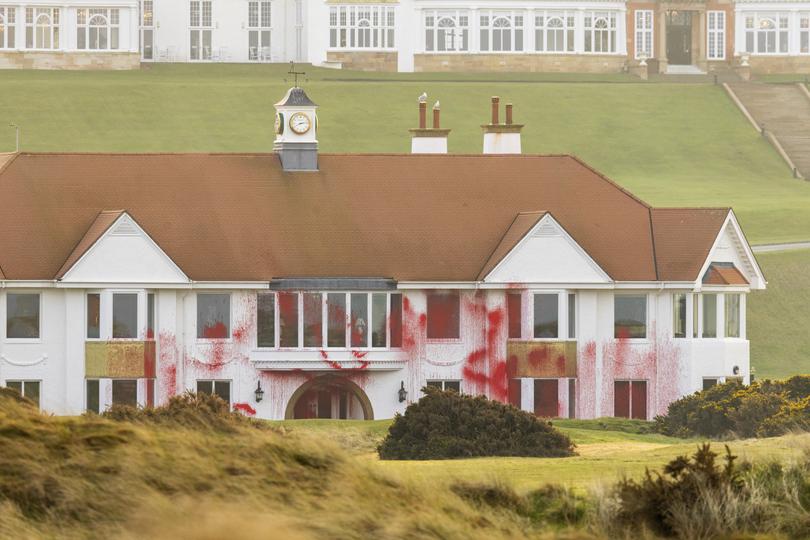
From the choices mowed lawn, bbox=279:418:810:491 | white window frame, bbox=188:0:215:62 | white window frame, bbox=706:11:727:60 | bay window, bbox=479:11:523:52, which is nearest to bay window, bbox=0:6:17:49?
white window frame, bbox=188:0:215:62

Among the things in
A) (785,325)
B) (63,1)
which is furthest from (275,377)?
(63,1)

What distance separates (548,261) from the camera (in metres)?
53.6

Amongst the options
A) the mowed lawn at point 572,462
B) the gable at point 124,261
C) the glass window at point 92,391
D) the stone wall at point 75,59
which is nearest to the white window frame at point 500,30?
the stone wall at point 75,59

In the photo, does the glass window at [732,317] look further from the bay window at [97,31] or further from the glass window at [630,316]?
the bay window at [97,31]

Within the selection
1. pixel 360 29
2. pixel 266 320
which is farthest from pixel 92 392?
pixel 360 29

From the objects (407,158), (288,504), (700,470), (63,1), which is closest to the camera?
(288,504)

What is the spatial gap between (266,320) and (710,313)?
10.0 meters

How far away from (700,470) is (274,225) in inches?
1254

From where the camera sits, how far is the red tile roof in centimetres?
5372

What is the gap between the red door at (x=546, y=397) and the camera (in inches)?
2088

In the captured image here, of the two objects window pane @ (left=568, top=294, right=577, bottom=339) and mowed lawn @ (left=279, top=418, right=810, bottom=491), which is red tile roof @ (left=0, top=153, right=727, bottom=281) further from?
mowed lawn @ (left=279, top=418, right=810, bottom=491)

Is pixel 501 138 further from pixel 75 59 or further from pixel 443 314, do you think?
pixel 75 59

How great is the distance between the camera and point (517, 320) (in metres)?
53.8

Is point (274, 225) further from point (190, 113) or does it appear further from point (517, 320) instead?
point (190, 113)
